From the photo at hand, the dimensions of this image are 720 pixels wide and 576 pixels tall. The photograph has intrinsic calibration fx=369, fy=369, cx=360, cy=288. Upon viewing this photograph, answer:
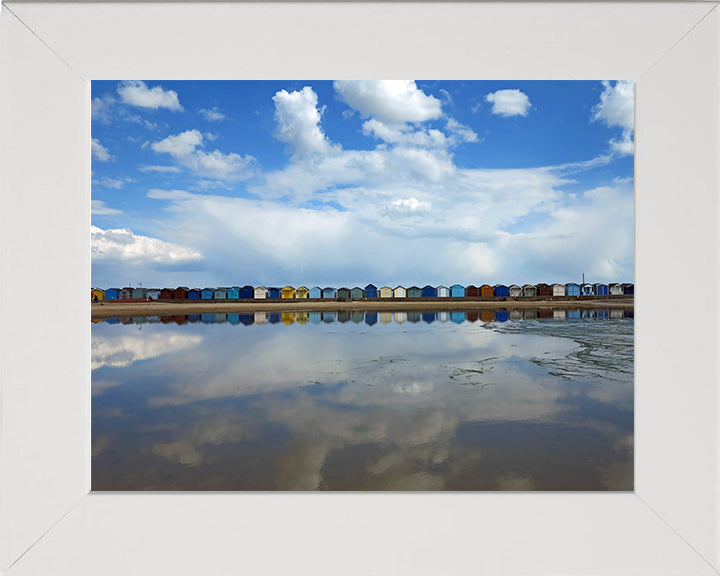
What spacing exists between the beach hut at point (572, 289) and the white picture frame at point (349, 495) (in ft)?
139

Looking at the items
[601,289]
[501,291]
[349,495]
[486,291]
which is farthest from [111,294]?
[601,289]

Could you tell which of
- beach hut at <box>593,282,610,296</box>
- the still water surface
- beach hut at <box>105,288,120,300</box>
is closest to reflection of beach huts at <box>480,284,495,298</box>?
beach hut at <box>593,282,610,296</box>

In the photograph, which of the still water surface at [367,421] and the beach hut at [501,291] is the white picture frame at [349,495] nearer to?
the still water surface at [367,421]

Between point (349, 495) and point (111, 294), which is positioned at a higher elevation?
point (111, 294)

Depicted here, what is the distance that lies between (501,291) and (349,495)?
124 ft

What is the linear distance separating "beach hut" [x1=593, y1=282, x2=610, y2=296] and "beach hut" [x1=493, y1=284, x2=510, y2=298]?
1100cm

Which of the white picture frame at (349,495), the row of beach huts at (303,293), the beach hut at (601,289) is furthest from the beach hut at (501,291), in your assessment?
the white picture frame at (349,495)

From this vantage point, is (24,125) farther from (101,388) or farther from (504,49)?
(101,388)

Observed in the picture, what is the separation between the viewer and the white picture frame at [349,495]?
1391 mm

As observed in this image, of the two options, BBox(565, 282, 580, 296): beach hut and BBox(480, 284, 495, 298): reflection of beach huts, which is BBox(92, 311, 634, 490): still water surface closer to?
BBox(480, 284, 495, 298): reflection of beach huts

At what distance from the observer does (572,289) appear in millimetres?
39000

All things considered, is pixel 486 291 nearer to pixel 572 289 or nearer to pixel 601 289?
pixel 572 289

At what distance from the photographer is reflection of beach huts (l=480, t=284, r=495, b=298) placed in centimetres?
3644

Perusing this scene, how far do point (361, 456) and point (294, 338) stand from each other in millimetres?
8054
